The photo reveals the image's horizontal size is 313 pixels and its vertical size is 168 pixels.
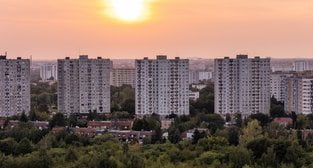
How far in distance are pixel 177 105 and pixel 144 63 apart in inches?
57.7

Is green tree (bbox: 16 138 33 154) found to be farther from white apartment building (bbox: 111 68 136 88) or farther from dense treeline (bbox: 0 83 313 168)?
white apartment building (bbox: 111 68 136 88)

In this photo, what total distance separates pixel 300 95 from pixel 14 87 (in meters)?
7.35

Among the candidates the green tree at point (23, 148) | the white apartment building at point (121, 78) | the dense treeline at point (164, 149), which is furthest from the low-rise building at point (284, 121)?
the white apartment building at point (121, 78)

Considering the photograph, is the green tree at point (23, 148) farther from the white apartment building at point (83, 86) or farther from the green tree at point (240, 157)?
the white apartment building at point (83, 86)

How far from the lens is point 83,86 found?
17.4 metres

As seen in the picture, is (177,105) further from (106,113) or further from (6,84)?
(6,84)

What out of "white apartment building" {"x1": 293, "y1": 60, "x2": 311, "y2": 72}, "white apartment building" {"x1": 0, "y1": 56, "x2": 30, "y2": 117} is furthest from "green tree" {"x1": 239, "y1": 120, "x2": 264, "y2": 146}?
"white apartment building" {"x1": 293, "y1": 60, "x2": 311, "y2": 72}

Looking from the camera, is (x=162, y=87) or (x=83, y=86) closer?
(x=162, y=87)

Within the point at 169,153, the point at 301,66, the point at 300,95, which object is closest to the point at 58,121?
the point at 169,153

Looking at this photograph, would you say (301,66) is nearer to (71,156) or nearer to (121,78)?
(121,78)

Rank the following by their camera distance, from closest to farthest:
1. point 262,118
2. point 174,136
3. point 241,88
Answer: point 174,136, point 262,118, point 241,88

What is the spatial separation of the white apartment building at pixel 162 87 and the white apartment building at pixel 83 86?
1.14 m

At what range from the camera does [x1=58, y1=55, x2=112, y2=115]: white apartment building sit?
17281 millimetres

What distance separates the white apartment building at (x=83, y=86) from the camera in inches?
680
